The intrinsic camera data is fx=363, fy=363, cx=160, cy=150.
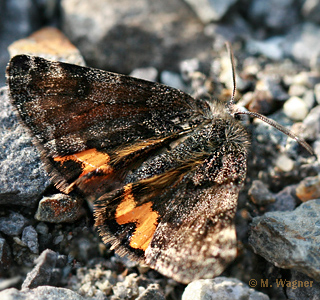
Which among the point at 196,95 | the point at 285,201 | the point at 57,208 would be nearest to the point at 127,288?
the point at 57,208

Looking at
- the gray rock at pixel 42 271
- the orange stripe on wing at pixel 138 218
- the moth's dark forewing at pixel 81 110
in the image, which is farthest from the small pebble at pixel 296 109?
the gray rock at pixel 42 271

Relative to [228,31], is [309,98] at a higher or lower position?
lower

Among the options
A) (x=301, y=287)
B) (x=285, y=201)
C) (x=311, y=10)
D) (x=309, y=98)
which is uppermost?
(x=311, y=10)

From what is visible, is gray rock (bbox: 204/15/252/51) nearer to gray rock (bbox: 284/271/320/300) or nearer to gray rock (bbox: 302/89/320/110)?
gray rock (bbox: 302/89/320/110)

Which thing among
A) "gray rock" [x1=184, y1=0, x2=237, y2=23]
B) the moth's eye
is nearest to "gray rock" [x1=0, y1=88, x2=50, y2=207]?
the moth's eye

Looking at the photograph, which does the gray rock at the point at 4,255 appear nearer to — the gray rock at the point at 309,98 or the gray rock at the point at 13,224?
the gray rock at the point at 13,224

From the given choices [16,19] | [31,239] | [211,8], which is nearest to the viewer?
[31,239]

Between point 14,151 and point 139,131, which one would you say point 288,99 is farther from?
point 14,151

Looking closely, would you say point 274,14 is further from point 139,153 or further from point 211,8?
point 139,153
